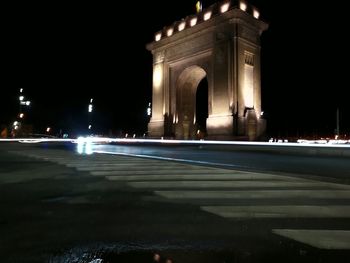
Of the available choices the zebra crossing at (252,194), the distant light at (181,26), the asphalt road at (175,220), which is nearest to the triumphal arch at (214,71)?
the distant light at (181,26)

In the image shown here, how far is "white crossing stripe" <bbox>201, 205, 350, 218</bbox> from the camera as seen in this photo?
15.2 ft

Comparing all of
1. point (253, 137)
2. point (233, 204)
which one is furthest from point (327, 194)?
point (253, 137)

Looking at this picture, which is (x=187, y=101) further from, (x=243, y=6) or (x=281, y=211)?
(x=281, y=211)

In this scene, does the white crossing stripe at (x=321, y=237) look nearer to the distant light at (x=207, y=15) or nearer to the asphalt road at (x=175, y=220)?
the asphalt road at (x=175, y=220)

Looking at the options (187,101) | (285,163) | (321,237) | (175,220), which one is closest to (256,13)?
(187,101)

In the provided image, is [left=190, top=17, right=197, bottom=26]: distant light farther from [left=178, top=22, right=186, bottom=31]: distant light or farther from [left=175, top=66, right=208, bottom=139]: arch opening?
[left=175, top=66, right=208, bottom=139]: arch opening

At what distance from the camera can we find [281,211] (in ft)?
15.9

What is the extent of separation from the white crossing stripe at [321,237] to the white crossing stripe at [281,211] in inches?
26.8

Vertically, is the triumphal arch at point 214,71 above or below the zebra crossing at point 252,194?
above

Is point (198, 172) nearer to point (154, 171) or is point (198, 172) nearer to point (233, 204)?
point (154, 171)

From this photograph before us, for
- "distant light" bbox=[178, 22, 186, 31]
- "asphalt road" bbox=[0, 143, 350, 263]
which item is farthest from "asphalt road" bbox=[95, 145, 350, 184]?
"distant light" bbox=[178, 22, 186, 31]

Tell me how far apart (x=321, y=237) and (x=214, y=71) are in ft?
100

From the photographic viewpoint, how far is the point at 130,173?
9.03m

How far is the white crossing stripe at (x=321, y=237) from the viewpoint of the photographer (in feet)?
11.2
